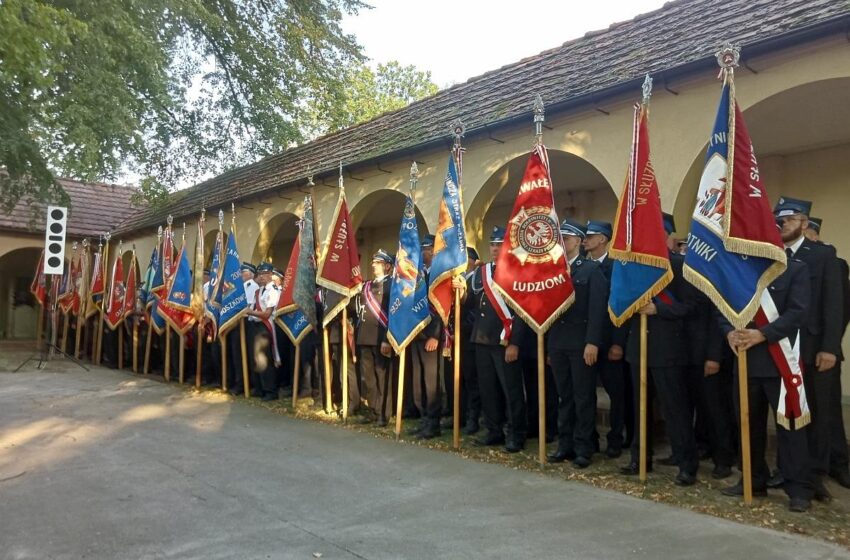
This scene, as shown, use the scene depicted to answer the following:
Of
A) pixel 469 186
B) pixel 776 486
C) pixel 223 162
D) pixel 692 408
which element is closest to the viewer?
pixel 776 486

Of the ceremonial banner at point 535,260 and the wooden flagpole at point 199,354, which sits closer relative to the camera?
the ceremonial banner at point 535,260

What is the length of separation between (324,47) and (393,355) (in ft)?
35.0

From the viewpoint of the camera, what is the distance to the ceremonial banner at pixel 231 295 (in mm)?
9719

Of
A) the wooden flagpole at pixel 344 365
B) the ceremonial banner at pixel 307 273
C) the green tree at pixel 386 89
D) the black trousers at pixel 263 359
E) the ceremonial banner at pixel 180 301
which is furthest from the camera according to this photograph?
the green tree at pixel 386 89

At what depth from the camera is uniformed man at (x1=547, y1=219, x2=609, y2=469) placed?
18.1 ft

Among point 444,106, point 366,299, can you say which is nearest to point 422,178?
point 444,106

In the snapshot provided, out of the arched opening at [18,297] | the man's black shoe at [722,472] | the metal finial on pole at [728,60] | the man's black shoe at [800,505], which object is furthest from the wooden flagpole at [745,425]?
the arched opening at [18,297]

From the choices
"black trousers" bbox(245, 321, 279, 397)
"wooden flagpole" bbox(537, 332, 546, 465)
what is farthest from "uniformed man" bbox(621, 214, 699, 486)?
"black trousers" bbox(245, 321, 279, 397)

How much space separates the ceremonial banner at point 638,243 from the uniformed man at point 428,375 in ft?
7.08

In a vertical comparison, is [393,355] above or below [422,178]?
below

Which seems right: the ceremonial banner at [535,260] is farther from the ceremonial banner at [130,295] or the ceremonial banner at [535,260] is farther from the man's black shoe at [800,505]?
the ceremonial banner at [130,295]

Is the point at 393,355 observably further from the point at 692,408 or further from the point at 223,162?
the point at 223,162

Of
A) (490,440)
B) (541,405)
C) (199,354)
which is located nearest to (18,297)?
(199,354)

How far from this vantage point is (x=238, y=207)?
13.5 metres
